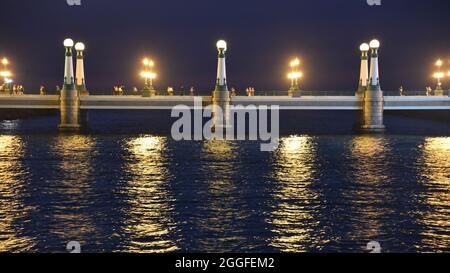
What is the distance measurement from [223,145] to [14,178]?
26084 millimetres

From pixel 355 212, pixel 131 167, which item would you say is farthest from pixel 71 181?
pixel 355 212

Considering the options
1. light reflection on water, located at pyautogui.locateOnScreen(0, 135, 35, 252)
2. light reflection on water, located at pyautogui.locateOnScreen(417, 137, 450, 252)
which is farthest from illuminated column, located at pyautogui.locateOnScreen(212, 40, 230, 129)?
light reflection on water, located at pyautogui.locateOnScreen(0, 135, 35, 252)

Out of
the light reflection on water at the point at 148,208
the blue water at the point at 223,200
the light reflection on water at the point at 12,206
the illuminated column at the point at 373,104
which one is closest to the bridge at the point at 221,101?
the illuminated column at the point at 373,104

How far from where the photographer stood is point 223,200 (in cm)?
2977

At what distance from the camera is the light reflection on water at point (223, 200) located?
2197 centimetres

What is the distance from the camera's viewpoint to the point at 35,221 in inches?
969

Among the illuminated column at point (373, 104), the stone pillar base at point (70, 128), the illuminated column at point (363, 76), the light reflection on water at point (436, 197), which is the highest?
the illuminated column at point (363, 76)

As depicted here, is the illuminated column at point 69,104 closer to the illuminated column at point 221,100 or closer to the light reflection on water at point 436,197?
the illuminated column at point 221,100

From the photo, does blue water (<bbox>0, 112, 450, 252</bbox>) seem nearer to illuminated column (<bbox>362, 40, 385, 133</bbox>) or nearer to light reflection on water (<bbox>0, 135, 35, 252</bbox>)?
light reflection on water (<bbox>0, 135, 35, 252</bbox>)

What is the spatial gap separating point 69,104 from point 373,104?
111 ft

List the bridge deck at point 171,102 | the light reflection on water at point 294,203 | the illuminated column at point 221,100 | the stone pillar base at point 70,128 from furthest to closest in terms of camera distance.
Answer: the stone pillar base at point 70,128 < the bridge deck at point 171,102 < the illuminated column at point 221,100 < the light reflection on water at point 294,203

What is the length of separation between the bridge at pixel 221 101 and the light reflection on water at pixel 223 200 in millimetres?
19956
